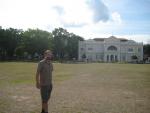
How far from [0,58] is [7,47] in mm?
4328

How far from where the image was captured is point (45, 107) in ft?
30.5

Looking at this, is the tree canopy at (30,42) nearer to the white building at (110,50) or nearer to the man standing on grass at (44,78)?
the white building at (110,50)

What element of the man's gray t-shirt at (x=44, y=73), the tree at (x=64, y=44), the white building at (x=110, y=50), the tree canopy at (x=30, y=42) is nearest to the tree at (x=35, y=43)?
the tree canopy at (x=30, y=42)

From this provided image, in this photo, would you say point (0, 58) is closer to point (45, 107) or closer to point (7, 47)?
point (7, 47)

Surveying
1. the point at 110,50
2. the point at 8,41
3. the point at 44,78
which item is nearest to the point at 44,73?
the point at 44,78

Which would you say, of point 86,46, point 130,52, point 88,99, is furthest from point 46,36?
point 88,99

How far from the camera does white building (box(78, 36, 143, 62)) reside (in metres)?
126

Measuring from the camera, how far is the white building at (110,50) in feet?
414

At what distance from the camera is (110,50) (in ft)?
A: 416

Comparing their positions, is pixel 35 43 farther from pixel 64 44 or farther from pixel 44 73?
pixel 44 73

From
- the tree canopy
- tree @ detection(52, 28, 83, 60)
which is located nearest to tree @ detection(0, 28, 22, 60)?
the tree canopy

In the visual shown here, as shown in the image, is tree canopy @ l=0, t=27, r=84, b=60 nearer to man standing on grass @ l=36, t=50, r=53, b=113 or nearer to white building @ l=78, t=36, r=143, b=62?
white building @ l=78, t=36, r=143, b=62

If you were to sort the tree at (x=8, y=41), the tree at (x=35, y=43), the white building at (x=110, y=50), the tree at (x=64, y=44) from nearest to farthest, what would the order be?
the tree at (x=35, y=43) < the tree at (x=8, y=41) < the tree at (x=64, y=44) < the white building at (x=110, y=50)

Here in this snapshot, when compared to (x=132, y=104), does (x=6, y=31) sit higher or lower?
higher
